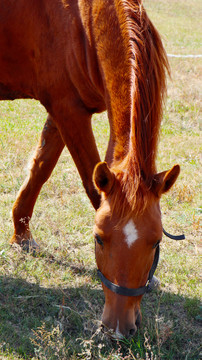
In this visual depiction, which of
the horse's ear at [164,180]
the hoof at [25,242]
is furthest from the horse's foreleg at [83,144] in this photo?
the hoof at [25,242]

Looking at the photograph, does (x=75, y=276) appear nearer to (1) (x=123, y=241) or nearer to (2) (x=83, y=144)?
(2) (x=83, y=144)

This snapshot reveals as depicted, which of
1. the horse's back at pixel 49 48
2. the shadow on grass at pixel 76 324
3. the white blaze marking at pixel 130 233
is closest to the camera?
the white blaze marking at pixel 130 233

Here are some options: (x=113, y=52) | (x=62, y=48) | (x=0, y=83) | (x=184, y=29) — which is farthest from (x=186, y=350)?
(x=184, y=29)

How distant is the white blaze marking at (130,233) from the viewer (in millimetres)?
2150

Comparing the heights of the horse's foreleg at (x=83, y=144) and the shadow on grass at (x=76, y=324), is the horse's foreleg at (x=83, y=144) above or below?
above

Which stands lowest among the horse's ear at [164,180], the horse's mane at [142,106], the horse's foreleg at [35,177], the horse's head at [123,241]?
the horse's foreleg at [35,177]

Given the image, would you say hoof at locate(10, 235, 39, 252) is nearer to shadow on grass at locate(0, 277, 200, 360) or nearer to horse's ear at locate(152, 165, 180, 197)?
shadow on grass at locate(0, 277, 200, 360)

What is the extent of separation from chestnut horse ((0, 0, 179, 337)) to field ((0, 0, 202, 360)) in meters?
0.29

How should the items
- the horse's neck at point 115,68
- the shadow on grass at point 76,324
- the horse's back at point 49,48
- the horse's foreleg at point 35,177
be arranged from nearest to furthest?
the horse's neck at point 115,68 → the shadow on grass at point 76,324 → the horse's back at point 49,48 → the horse's foreleg at point 35,177

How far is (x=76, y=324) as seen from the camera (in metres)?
2.83

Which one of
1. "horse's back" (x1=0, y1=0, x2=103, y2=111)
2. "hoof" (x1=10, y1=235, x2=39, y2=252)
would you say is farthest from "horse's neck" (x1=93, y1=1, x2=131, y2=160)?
"hoof" (x1=10, y1=235, x2=39, y2=252)

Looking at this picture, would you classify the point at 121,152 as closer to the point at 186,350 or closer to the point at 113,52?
the point at 113,52

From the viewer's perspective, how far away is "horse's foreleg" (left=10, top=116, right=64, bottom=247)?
3.61 meters

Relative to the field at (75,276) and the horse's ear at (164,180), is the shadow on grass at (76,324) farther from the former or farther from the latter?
the horse's ear at (164,180)
